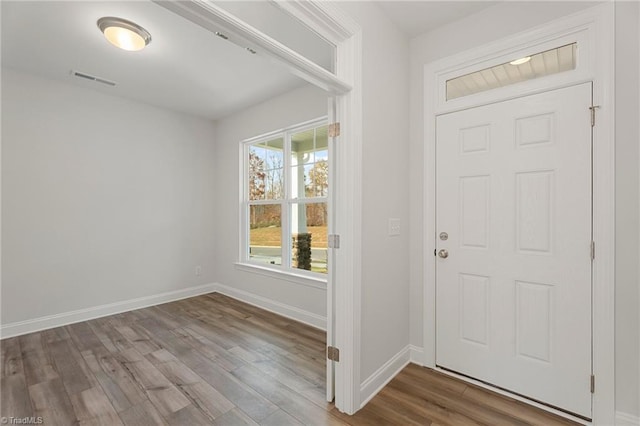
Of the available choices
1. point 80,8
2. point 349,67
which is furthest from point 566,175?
point 80,8

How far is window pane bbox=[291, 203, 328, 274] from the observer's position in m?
3.36

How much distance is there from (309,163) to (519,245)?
235 centimetres

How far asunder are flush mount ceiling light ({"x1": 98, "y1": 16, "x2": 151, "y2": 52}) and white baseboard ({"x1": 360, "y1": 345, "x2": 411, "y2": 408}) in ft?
10.7

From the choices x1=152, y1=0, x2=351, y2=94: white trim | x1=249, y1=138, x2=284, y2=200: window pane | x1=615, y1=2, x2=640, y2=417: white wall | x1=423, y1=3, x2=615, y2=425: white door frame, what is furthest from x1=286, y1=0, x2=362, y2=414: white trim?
x1=249, y1=138, x2=284, y2=200: window pane

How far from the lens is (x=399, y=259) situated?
235cm

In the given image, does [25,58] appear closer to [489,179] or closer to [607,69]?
[489,179]

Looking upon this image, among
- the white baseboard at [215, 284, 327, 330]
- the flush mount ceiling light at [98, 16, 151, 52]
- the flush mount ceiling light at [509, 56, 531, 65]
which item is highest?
the flush mount ceiling light at [98, 16, 151, 52]

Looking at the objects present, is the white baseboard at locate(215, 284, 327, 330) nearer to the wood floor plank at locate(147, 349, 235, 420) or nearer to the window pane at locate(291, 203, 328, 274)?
the window pane at locate(291, 203, 328, 274)

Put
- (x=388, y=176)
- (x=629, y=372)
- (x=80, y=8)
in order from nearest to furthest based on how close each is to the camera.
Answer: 1. (x=629, y=372)
2. (x=80, y=8)
3. (x=388, y=176)

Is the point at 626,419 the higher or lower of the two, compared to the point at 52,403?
higher

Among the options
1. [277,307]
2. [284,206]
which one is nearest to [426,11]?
[284,206]

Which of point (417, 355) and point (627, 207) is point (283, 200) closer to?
point (417, 355)

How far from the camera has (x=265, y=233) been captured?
4.10 metres

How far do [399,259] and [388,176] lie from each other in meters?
0.70
